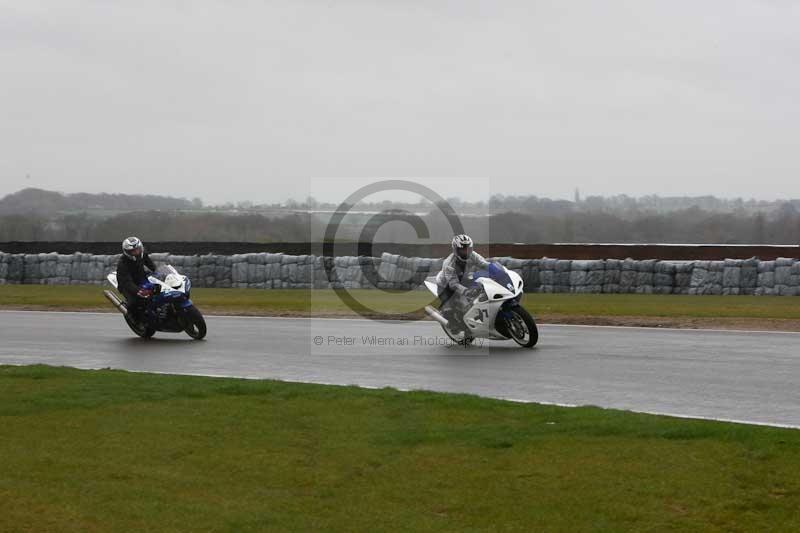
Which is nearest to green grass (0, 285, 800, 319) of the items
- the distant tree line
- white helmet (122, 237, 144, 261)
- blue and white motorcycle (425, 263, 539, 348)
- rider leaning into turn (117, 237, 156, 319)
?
the distant tree line

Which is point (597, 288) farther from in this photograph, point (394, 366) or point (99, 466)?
point (99, 466)

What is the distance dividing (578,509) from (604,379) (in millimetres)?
5931

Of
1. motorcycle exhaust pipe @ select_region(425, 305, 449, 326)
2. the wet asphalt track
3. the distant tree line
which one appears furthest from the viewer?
the distant tree line

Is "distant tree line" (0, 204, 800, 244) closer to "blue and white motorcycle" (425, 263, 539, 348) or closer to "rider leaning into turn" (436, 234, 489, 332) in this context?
"rider leaning into turn" (436, 234, 489, 332)

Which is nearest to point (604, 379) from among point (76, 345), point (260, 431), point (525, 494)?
point (260, 431)

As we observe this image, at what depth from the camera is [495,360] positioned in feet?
47.7

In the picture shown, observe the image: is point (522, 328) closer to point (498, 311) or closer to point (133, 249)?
point (498, 311)

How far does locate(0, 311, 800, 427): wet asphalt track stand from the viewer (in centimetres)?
1138

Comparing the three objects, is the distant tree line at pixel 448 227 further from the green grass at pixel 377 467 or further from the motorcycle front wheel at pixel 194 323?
the green grass at pixel 377 467

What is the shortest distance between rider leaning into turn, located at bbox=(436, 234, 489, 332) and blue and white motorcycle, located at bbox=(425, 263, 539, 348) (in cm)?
11

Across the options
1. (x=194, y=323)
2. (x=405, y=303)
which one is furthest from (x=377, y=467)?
(x=405, y=303)

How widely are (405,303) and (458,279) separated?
1041 centimetres

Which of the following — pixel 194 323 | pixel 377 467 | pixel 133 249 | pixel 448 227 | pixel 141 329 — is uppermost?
pixel 448 227

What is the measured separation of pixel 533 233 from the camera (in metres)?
32.9
